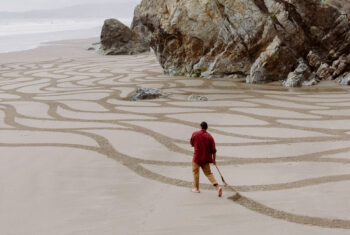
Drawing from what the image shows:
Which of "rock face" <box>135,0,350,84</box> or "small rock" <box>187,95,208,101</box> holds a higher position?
"rock face" <box>135,0,350,84</box>

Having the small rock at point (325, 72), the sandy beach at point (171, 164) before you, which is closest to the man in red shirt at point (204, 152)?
the sandy beach at point (171, 164)

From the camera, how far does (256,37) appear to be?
53.8ft

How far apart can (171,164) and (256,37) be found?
35.4 ft

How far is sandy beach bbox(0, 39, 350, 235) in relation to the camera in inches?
193

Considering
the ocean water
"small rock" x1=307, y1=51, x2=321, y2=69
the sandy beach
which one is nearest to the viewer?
the sandy beach

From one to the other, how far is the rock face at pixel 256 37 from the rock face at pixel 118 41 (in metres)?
14.7

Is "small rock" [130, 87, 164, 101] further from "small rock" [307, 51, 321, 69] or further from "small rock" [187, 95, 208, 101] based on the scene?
"small rock" [307, 51, 321, 69]

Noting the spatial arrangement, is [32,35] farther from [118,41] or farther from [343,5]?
[343,5]

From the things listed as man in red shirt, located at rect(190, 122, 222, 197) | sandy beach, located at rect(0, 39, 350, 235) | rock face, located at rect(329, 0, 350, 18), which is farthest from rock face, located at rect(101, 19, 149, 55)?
man in red shirt, located at rect(190, 122, 222, 197)

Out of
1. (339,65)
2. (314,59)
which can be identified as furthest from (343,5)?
(339,65)

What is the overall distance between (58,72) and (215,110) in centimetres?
1291

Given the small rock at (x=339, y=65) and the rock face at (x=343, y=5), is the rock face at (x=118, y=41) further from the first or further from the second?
the small rock at (x=339, y=65)

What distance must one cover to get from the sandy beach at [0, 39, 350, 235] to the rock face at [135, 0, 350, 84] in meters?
2.29

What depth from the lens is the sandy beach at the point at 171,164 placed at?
491 centimetres
